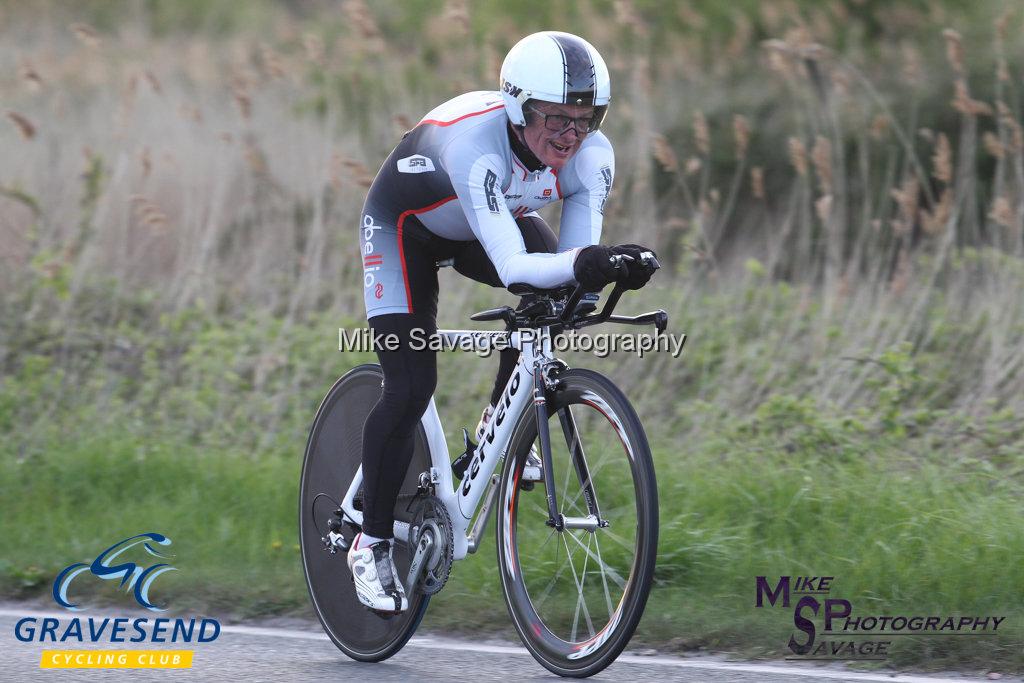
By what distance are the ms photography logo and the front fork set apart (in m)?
1.54

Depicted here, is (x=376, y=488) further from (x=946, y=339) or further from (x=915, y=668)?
(x=946, y=339)

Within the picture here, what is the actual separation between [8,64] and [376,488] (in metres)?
12.1

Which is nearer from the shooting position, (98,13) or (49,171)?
(49,171)

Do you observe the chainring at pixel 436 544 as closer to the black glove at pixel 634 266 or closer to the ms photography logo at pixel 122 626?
the ms photography logo at pixel 122 626

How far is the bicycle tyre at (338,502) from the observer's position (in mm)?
4730

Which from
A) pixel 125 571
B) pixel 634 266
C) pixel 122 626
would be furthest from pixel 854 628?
pixel 125 571

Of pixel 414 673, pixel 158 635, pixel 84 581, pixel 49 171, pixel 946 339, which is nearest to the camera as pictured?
pixel 414 673

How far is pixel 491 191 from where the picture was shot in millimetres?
4105

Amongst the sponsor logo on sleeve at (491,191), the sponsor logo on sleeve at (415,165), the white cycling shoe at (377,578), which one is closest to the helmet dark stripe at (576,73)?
the sponsor logo on sleeve at (491,191)

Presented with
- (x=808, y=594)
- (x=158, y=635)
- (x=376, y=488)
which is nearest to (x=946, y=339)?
(x=808, y=594)

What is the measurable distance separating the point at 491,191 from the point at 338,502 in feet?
5.33

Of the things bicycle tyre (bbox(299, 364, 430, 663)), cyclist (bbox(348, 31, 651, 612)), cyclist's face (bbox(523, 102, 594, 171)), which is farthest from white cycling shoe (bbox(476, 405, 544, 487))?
cyclist's face (bbox(523, 102, 594, 171))

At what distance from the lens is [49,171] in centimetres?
1024

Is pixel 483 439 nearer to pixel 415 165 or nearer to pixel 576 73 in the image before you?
pixel 415 165
